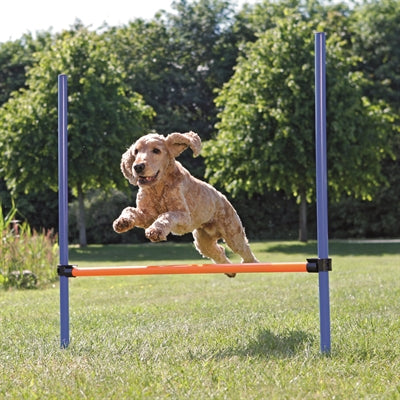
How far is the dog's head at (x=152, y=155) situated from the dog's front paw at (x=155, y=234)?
17.5 inches

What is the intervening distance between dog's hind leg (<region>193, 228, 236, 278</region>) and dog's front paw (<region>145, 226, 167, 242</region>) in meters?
1.07

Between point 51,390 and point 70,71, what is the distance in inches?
661

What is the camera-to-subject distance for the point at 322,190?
4.32 meters

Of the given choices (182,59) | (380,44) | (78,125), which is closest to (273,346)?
(78,125)

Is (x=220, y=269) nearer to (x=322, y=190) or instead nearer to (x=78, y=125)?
(x=322, y=190)

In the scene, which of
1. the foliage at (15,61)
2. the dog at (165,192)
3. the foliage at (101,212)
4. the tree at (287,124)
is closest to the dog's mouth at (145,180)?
the dog at (165,192)

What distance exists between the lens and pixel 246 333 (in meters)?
5.29

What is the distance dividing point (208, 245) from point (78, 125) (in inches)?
567

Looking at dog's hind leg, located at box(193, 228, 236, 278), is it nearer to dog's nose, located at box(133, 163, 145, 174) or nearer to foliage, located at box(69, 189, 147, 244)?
dog's nose, located at box(133, 163, 145, 174)

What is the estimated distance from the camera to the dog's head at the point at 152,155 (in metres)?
4.25

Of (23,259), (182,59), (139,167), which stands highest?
(182,59)

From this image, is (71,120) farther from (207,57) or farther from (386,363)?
(386,363)

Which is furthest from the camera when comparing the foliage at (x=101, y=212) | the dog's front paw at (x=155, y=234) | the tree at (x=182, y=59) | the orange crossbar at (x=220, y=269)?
the foliage at (x=101, y=212)

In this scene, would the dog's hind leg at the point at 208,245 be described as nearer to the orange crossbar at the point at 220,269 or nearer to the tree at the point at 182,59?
the orange crossbar at the point at 220,269
